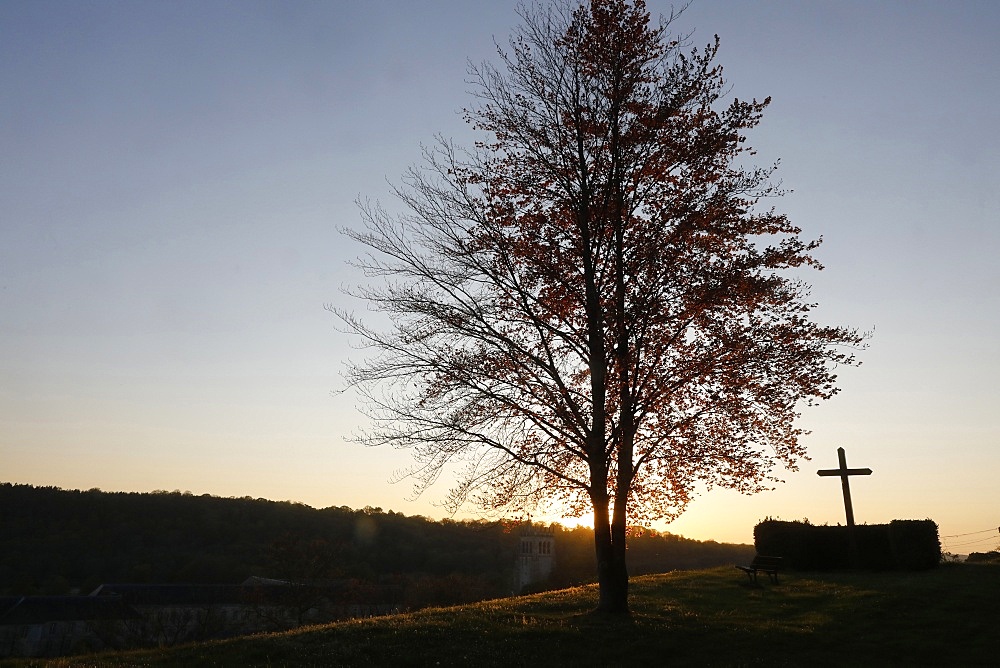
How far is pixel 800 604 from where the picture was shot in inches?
771

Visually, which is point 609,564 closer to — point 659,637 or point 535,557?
point 659,637

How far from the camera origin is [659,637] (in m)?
14.4

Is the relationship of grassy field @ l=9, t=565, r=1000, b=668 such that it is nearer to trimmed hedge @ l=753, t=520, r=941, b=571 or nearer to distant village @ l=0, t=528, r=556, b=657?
trimmed hedge @ l=753, t=520, r=941, b=571

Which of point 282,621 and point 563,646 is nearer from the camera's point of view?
point 563,646

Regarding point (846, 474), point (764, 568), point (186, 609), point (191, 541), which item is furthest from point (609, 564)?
point (191, 541)

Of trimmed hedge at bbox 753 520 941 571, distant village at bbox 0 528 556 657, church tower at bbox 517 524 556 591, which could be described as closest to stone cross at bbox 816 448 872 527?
trimmed hedge at bbox 753 520 941 571

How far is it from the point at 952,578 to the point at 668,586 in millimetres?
9072

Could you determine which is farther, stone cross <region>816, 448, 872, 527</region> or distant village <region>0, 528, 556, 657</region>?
distant village <region>0, 528, 556, 657</region>

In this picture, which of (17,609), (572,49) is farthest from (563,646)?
(17,609)

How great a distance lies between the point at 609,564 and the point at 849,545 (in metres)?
17.4

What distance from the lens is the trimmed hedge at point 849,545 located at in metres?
27.6

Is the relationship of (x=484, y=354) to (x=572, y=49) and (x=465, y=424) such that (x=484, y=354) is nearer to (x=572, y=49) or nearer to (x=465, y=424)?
(x=465, y=424)

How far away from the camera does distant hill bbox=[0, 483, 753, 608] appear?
98188 mm

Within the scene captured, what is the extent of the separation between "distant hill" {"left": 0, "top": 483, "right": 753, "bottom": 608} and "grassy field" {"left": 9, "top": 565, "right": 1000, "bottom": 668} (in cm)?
7204
